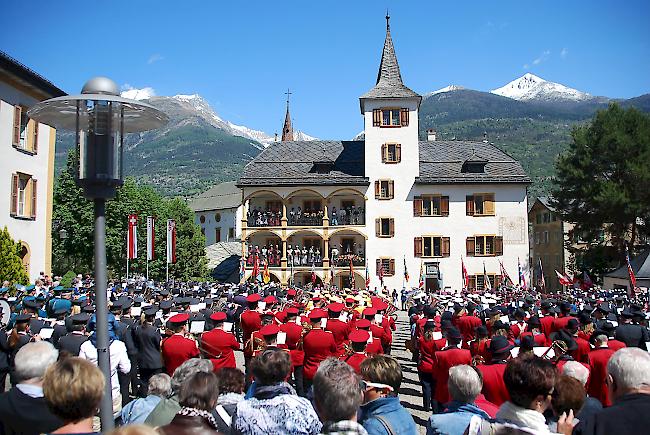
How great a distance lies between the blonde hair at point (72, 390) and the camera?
11.0 ft

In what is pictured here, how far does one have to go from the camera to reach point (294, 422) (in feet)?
14.0

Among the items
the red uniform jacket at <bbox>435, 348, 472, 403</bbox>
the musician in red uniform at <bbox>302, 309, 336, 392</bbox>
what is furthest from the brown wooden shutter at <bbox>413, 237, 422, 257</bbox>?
the red uniform jacket at <bbox>435, 348, 472, 403</bbox>

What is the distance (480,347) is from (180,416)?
6135mm

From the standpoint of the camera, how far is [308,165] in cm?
4422

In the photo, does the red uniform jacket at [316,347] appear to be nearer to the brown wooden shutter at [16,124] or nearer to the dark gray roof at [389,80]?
the brown wooden shutter at [16,124]

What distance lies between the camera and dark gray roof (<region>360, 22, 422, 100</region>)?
4259 centimetres

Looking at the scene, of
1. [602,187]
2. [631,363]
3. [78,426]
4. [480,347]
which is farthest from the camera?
[602,187]

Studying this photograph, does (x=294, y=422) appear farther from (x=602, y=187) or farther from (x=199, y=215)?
(x=199, y=215)

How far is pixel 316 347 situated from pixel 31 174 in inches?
875

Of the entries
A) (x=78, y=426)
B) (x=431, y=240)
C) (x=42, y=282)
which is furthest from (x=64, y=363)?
(x=431, y=240)

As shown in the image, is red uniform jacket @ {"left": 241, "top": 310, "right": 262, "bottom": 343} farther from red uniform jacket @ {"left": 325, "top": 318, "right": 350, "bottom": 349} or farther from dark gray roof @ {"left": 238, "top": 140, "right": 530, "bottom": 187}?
dark gray roof @ {"left": 238, "top": 140, "right": 530, "bottom": 187}

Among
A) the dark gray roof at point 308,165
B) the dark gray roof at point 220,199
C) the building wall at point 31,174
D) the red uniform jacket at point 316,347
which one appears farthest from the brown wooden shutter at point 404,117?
the dark gray roof at point 220,199

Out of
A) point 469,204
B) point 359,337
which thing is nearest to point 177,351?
point 359,337

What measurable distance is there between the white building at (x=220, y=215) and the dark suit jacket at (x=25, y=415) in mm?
77273
